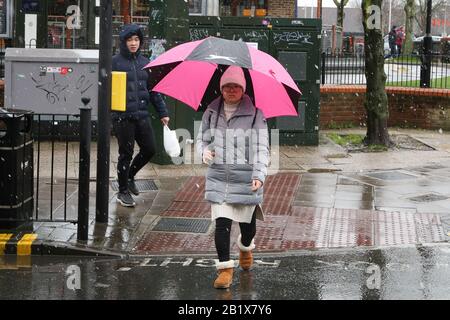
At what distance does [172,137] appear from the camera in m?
9.09

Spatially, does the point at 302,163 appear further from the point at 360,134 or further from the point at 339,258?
the point at 339,258

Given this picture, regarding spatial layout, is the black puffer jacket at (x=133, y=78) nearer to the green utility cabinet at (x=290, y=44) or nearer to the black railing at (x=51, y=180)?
the black railing at (x=51, y=180)

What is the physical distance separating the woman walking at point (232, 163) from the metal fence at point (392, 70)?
10602 millimetres

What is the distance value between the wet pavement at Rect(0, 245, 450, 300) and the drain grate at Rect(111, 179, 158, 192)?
2.88 meters

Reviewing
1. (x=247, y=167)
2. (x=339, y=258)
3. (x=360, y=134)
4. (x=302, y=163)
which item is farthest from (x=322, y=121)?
(x=247, y=167)

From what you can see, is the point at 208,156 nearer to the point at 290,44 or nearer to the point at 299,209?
the point at 299,209

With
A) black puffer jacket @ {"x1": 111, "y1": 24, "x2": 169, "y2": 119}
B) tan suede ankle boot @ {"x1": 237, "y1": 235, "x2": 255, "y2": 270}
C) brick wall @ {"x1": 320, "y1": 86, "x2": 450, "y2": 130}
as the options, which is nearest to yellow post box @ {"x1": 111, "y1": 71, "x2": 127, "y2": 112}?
black puffer jacket @ {"x1": 111, "y1": 24, "x2": 169, "y2": 119}

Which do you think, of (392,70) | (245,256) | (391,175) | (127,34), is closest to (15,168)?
(127,34)

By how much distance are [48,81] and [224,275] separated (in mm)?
7419

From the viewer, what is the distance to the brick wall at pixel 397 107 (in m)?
16.0

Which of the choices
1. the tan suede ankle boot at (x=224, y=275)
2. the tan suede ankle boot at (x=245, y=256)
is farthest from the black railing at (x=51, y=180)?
the tan suede ankle boot at (x=224, y=275)

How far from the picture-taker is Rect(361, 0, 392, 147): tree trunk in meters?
13.8

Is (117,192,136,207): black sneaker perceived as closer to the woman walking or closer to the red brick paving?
the red brick paving

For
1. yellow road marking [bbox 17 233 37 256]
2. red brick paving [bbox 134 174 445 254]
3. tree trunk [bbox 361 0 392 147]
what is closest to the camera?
yellow road marking [bbox 17 233 37 256]
